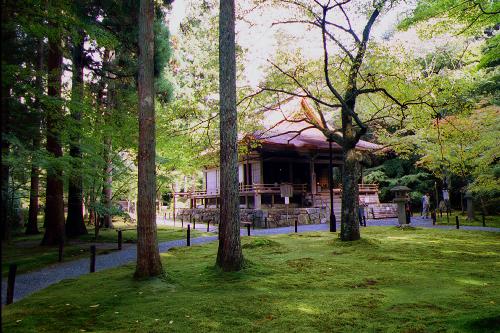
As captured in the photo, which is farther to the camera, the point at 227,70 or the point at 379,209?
the point at 379,209

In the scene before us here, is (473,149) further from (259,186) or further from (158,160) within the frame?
(158,160)

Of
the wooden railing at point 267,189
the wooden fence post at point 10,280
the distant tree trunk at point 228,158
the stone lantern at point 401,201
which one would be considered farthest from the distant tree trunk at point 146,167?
the wooden railing at point 267,189

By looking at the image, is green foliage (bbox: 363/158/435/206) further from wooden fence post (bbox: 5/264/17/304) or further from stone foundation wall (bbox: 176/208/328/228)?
wooden fence post (bbox: 5/264/17/304)

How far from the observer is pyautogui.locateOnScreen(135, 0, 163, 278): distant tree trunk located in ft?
23.5

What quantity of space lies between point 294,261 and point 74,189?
11.9m

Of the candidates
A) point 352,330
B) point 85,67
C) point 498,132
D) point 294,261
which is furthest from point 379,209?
point 352,330

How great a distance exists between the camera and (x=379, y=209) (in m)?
26.4

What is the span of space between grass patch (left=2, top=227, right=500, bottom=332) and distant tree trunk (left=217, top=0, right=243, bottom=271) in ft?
1.59

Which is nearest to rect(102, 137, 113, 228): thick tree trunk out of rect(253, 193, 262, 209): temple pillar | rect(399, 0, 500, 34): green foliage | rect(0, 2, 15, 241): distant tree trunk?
rect(0, 2, 15, 241): distant tree trunk

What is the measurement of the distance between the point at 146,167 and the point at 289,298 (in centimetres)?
378

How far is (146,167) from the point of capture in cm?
723

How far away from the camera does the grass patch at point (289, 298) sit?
4.55m

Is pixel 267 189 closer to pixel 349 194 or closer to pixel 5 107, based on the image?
pixel 349 194

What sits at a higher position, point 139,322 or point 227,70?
point 227,70
